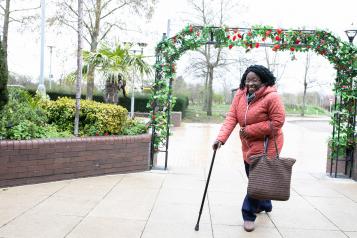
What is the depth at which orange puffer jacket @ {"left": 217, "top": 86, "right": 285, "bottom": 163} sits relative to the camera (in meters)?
3.94

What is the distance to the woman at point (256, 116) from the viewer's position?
3.95 m

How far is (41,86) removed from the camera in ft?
42.0

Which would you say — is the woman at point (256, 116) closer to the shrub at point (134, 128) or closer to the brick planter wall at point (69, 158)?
the brick planter wall at point (69, 158)

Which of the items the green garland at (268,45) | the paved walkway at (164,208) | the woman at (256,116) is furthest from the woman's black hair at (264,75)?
the green garland at (268,45)

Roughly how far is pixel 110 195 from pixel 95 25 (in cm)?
1624

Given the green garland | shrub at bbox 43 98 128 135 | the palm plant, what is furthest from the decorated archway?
the palm plant

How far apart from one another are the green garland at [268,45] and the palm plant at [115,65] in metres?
2.05

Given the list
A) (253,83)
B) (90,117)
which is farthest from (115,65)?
(253,83)

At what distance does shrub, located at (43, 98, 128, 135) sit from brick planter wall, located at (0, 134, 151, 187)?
0.85 ft

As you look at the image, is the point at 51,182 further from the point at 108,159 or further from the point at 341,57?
the point at 341,57

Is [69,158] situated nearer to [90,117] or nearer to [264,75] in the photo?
[90,117]

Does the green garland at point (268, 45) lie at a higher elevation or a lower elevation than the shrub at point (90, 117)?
higher

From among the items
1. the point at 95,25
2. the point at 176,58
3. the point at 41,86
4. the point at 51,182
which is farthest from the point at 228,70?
the point at 51,182

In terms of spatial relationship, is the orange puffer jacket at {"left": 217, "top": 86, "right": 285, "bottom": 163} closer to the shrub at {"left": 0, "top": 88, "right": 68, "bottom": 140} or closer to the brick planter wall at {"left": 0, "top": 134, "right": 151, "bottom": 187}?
the brick planter wall at {"left": 0, "top": 134, "right": 151, "bottom": 187}
